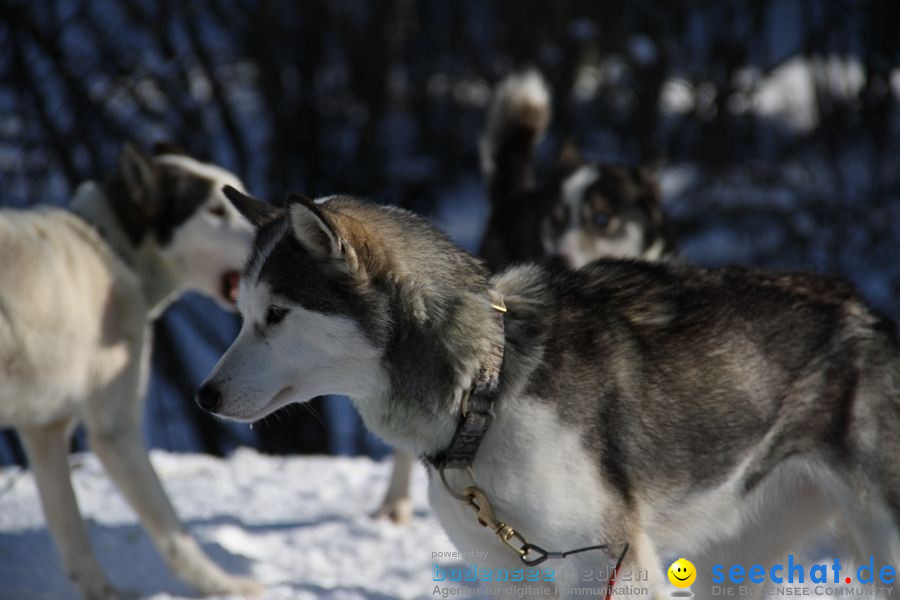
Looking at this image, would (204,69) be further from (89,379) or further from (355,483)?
(89,379)

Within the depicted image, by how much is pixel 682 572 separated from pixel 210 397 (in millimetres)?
1374

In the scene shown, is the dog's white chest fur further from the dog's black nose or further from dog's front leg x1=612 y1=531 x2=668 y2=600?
the dog's black nose

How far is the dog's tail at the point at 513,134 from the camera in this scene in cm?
524

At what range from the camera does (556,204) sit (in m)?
5.11

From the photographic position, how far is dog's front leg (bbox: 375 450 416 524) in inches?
181

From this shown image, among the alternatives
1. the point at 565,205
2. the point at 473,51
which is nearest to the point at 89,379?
the point at 565,205

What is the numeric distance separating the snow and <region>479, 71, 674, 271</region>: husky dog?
3.98 feet

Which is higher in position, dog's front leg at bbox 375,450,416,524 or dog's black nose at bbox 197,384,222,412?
dog's black nose at bbox 197,384,222,412

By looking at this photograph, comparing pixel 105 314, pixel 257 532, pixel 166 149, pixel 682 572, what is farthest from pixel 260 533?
pixel 682 572

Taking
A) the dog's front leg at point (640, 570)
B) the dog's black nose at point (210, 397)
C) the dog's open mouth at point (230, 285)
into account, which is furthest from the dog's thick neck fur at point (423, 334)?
the dog's open mouth at point (230, 285)

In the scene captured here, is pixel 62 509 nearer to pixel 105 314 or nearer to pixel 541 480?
pixel 105 314

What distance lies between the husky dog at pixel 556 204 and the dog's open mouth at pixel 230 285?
51.8 inches

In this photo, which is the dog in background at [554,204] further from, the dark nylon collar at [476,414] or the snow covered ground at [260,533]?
the dark nylon collar at [476,414]

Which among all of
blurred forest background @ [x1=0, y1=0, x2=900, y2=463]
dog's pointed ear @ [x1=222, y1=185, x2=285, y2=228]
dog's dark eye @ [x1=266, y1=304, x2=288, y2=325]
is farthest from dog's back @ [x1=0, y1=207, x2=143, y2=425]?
blurred forest background @ [x1=0, y1=0, x2=900, y2=463]
